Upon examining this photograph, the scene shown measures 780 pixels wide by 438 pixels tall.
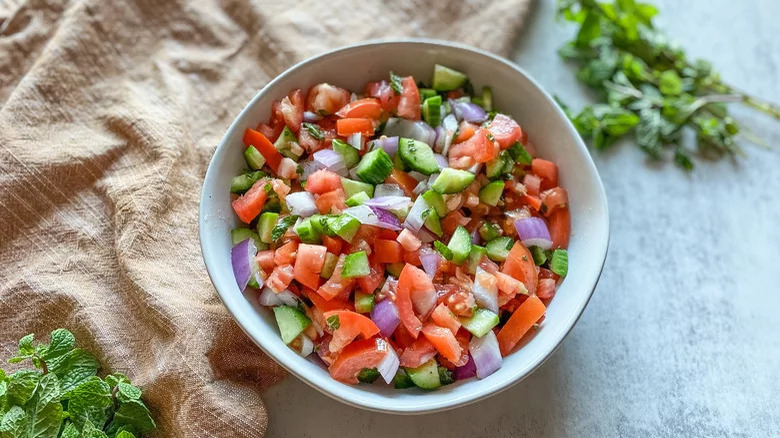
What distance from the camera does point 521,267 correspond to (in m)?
2.17

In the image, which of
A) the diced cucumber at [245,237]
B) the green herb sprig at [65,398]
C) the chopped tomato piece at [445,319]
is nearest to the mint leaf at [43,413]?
the green herb sprig at [65,398]

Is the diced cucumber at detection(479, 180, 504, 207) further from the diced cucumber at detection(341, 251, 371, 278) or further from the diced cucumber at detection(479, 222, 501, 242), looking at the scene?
the diced cucumber at detection(341, 251, 371, 278)

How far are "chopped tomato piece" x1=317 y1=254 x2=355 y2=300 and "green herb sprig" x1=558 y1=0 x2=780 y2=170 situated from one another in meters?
1.22

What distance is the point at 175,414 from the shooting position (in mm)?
2164

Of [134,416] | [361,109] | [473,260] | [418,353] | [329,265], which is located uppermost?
[361,109]

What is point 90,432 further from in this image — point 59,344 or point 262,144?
point 262,144

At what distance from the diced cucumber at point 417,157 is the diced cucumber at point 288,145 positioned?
33 centimetres

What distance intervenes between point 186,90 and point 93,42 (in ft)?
1.21

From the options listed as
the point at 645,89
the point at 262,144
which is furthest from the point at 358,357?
the point at 645,89

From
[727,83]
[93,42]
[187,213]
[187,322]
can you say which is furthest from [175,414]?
[727,83]

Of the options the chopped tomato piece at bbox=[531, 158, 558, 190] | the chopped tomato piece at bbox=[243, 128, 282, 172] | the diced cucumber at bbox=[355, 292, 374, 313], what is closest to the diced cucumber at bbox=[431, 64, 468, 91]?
the chopped tomato piece at bbox=[531, 158, 558, 190]

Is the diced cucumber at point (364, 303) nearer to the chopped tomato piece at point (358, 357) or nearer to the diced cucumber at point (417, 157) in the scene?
the chopped tomato piece at point (358, 357)

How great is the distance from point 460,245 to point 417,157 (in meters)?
0.31

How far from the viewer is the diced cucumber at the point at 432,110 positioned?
2322 millimetres
